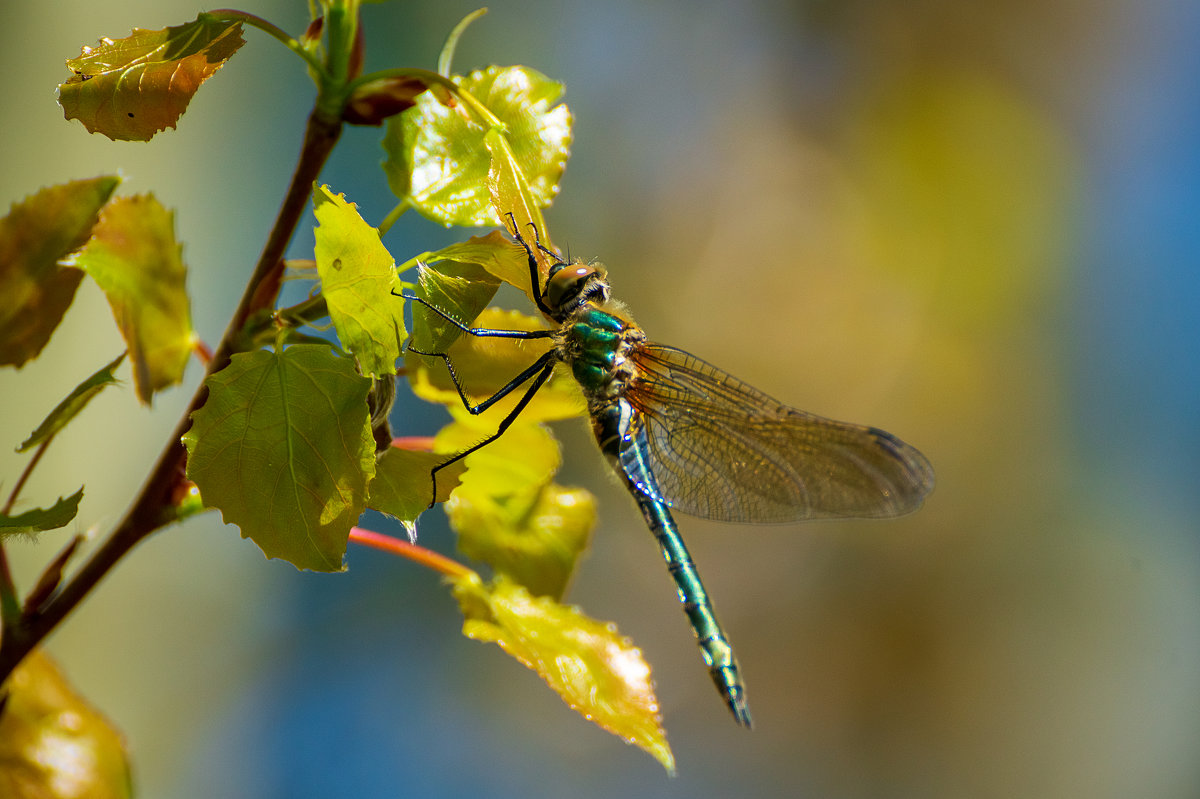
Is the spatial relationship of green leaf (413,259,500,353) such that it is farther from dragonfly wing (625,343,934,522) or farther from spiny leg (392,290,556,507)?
dragonfly wing (625,343,934,522)

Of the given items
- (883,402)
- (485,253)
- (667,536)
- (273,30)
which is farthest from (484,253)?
(883,402)

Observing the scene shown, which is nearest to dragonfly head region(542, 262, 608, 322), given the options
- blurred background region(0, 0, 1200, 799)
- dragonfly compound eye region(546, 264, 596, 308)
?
dragonfly compound eye region(546, 264, 596, 308)

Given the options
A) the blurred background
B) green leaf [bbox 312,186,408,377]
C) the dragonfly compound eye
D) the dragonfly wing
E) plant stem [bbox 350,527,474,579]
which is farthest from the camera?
the blurred background

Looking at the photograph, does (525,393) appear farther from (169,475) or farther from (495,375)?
(169,475)

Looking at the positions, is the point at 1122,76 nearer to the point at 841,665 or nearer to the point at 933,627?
the point at 933,627

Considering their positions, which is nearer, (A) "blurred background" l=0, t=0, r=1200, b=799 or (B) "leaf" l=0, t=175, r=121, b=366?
(B) "leaf" l=0, t=175, r=121, b=366

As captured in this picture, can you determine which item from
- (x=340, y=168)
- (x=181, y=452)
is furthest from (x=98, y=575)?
(x=340, y=168)

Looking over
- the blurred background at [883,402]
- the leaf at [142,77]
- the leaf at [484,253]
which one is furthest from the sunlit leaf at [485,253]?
the blurred background at [883,402]
